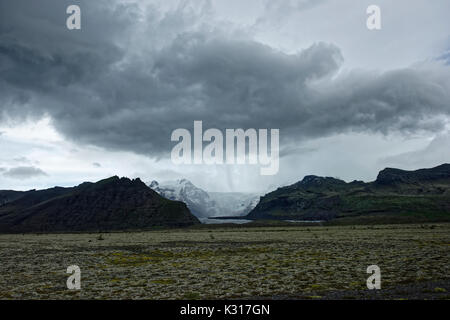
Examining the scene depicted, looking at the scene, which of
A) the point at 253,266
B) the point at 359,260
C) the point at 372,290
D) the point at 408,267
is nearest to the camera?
the point at 372,290

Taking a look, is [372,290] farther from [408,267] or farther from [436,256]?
[436,256]

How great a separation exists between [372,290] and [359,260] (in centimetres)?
1321

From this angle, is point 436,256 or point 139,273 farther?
point 436,256

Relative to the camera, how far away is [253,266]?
27.7 m
